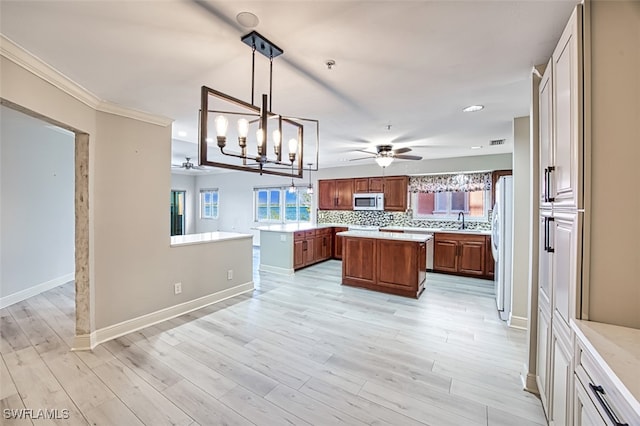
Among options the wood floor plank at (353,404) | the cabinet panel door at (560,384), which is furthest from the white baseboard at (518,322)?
the wood floor plank at (353,404)

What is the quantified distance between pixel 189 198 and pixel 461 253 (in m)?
8.73

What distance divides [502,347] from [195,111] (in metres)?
4.07

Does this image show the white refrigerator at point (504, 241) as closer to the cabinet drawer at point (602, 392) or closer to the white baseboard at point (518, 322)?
the white baseboard at point (518, 322)

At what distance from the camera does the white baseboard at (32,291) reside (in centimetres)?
373

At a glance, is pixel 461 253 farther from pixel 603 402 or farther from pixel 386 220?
pixel 603 402

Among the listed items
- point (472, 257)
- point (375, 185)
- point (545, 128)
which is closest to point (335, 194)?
point (375, 185)

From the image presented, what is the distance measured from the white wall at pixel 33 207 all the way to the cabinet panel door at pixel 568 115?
5.80m

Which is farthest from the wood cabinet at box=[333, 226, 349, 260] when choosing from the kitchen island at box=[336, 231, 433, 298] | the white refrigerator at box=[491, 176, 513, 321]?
the white refrigerator at box=[491, 176, 513, 321]

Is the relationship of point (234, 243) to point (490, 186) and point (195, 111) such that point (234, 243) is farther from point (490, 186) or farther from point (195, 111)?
point (490, 186)

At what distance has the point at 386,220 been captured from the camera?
271 inches

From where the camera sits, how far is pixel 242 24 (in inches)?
62.7

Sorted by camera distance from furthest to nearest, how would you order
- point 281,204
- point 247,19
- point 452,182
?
point 281,204, point 452,182, point 247,19

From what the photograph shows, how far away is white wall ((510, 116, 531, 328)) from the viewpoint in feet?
9.81

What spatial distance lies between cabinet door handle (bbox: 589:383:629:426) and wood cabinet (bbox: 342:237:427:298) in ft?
10.5
